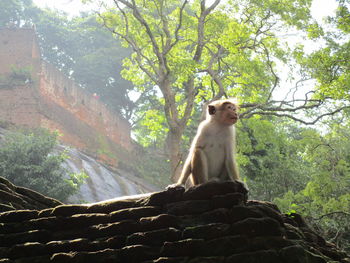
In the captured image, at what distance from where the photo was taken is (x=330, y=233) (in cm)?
1259

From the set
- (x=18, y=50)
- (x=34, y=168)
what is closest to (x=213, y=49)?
(x=34, y=168)

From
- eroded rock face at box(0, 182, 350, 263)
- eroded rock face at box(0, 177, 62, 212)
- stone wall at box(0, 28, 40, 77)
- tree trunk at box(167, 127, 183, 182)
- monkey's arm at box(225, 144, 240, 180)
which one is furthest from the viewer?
stone wall at box(0, 28, 40, 77)

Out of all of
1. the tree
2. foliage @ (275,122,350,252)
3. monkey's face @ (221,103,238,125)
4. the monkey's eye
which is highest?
the tree

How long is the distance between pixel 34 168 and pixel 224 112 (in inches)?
400

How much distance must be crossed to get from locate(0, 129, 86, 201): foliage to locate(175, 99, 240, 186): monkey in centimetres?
968

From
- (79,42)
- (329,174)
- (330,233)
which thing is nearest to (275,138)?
(329,174)

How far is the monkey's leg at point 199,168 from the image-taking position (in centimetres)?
526

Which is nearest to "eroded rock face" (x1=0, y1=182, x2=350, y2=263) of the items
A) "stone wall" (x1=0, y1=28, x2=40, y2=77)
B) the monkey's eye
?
the monkey's eye

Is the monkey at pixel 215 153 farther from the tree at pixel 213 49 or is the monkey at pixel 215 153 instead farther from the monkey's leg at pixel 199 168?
the tree at pixel 213 49

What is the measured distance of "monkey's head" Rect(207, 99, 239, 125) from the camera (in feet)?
18.3

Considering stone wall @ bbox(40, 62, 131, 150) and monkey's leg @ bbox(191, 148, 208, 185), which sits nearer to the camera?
monkey's leg @ bbox(191, 148, 208, 185)

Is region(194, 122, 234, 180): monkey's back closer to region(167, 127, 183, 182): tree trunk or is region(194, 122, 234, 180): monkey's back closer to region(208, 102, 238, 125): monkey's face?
region(208, 102, 238, 125): monkey's face

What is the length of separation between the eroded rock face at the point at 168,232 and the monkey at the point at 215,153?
54 cm

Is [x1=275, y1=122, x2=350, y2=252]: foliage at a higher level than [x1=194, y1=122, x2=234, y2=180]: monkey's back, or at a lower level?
lower
